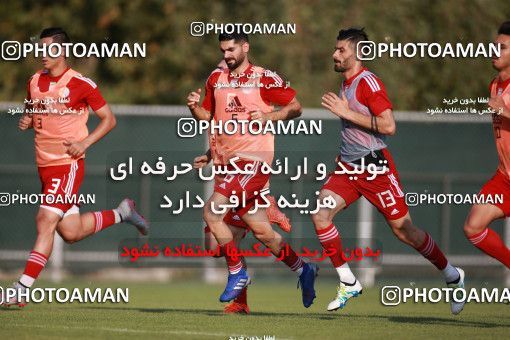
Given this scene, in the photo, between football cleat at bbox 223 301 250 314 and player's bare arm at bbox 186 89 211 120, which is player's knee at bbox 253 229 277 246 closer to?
football cleat at bbox 223 301 250 314

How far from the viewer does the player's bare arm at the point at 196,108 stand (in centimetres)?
1128

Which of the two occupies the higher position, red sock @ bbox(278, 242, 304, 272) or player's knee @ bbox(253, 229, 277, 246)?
player's knee @ bbox(253, 229, 277, 246)

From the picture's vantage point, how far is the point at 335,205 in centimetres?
1152

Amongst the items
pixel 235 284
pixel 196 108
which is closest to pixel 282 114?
pixel 196 108

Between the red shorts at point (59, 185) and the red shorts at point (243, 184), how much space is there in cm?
138

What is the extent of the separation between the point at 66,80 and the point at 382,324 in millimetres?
3632

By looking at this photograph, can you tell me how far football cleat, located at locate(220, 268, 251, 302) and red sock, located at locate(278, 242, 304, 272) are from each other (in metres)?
0.44

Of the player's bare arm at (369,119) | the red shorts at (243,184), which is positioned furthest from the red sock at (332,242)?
the player's bare arm at (369,119)

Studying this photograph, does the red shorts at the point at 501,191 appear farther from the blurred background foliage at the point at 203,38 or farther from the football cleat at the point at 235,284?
the blurred background foliage at the point at 203,38

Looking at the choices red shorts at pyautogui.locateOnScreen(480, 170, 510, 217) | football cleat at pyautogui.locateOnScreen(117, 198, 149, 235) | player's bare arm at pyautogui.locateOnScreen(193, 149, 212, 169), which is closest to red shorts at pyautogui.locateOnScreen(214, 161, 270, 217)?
player's bare arm at pyautogui.locateOnScreen(193, 149, 212, 169)

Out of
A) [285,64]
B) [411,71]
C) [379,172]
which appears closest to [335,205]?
[379,172]

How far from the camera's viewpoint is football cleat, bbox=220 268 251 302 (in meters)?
11.3

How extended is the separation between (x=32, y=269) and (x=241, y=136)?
2.24m

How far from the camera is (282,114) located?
452 inches
